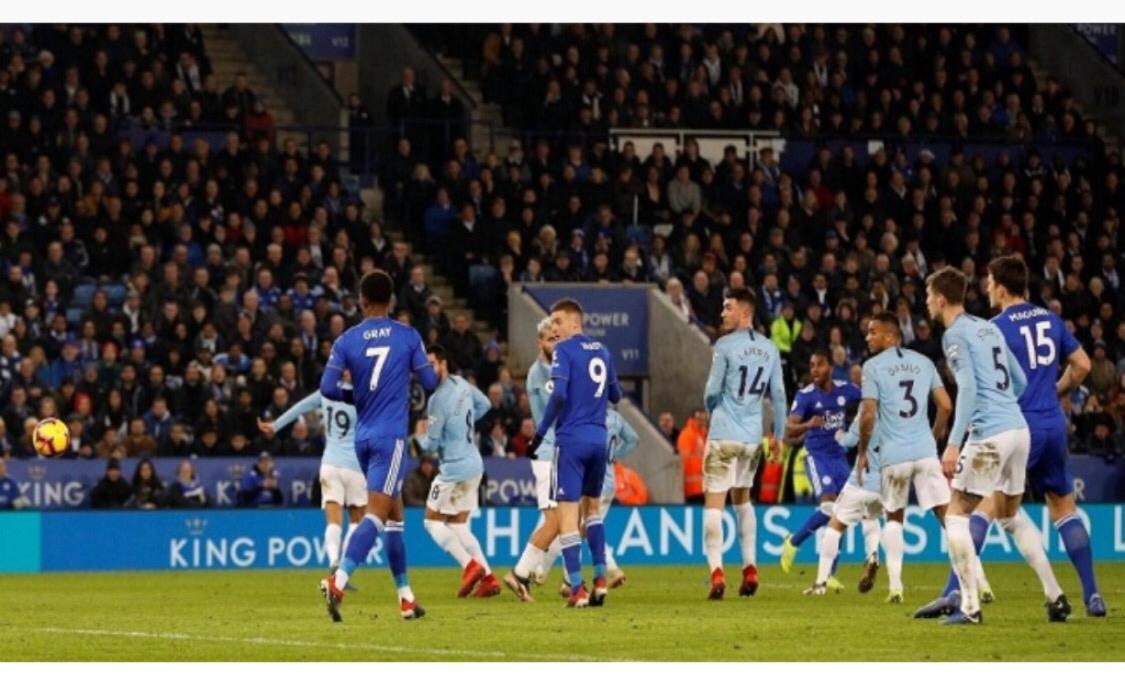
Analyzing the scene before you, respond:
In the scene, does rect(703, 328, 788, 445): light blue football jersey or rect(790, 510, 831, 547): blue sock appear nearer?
rect(703, 328, 788, 445): light blue football jersey

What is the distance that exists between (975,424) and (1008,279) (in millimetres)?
935

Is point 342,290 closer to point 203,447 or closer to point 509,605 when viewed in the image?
point 203,447

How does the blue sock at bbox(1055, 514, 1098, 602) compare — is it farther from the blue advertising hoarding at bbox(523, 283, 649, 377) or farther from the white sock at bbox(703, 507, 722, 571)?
the blue advertising hoarding at bbox(523, 283, 649, 377)

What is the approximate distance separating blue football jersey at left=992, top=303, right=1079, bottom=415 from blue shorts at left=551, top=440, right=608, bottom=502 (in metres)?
3.17

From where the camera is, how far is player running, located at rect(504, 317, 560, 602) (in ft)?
57.3

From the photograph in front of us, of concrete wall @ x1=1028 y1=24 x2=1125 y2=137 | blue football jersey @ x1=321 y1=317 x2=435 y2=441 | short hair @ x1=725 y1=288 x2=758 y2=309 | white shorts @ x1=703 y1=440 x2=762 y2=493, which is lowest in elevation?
white shorts @ x1=703 y1=440 x2=762 y2=493

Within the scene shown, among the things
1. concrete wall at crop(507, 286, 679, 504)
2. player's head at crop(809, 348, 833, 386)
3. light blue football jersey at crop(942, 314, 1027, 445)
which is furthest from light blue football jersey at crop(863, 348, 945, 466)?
concrete wall at crop(507, 286, 679, 504)

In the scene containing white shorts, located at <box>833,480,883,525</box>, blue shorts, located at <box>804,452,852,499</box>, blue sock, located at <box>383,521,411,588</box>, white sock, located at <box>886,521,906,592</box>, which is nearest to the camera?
blue sock, located at <box>383,521,411,588</box>

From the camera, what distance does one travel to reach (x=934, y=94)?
3666 cm

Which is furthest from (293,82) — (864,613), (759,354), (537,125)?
(864,613)

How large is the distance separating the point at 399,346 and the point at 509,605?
3.21 m

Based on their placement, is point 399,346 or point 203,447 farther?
point 203,447

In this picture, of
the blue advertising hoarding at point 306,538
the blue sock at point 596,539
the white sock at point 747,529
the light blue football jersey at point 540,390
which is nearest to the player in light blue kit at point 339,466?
the light blue football jersey at point 540,390

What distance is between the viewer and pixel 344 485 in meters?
19.6
